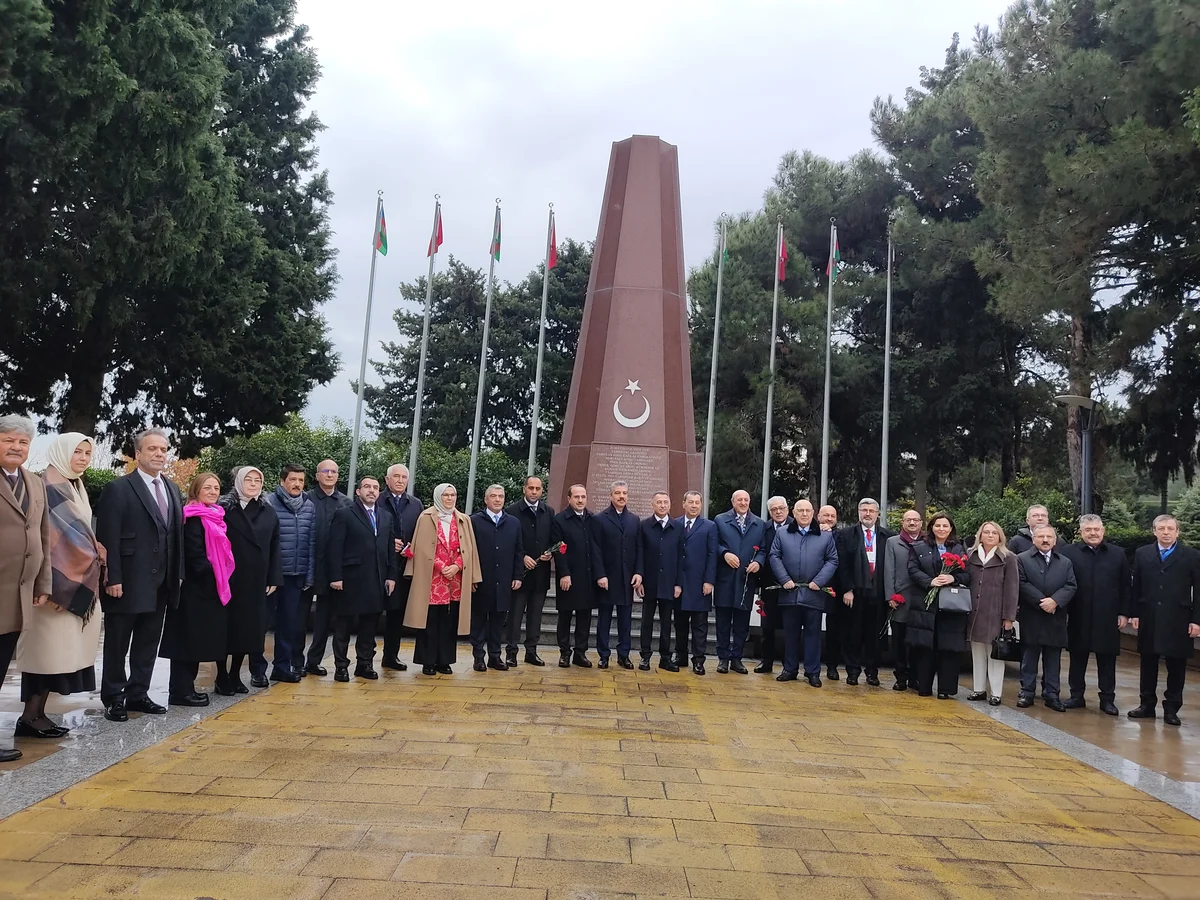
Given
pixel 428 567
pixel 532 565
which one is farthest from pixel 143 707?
pixel 532 565

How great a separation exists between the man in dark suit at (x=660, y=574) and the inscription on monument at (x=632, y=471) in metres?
3.55

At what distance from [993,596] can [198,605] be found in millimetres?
5286

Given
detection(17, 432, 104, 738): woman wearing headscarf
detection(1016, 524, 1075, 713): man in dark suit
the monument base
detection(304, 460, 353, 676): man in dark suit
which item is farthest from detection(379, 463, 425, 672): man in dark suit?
detection(1016, 524, 1075, 713): man in dark suit

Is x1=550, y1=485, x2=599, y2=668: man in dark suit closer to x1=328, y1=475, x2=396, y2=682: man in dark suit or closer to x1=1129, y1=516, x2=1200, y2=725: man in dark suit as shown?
x1=328, y1=475, x2=396, y2=682: man in dark suit

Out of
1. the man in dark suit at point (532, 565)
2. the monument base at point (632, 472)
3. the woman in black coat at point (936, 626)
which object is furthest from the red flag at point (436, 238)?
the woman in black coat at point (936, 626)

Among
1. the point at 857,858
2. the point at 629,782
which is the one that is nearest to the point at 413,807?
the point at 629,782

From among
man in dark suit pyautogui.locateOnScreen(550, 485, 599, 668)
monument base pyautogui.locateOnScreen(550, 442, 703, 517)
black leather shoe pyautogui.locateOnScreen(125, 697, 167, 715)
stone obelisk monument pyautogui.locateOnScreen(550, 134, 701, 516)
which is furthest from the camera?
stone obelisk monument pyautogui.locateOnScreen(550, 134, 701, 516)

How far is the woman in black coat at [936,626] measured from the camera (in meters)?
6.68

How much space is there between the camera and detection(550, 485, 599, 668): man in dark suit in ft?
23.7

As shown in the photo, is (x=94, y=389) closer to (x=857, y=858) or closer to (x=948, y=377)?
(x=857, y=858)

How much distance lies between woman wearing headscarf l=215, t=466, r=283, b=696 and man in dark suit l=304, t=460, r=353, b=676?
555 mm

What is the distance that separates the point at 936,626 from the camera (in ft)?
22.1

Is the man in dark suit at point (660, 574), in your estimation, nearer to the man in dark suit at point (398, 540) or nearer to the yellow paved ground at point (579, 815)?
the man in dark suit at point (398, 540)

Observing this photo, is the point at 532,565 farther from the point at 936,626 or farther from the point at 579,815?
the point at 579,815
